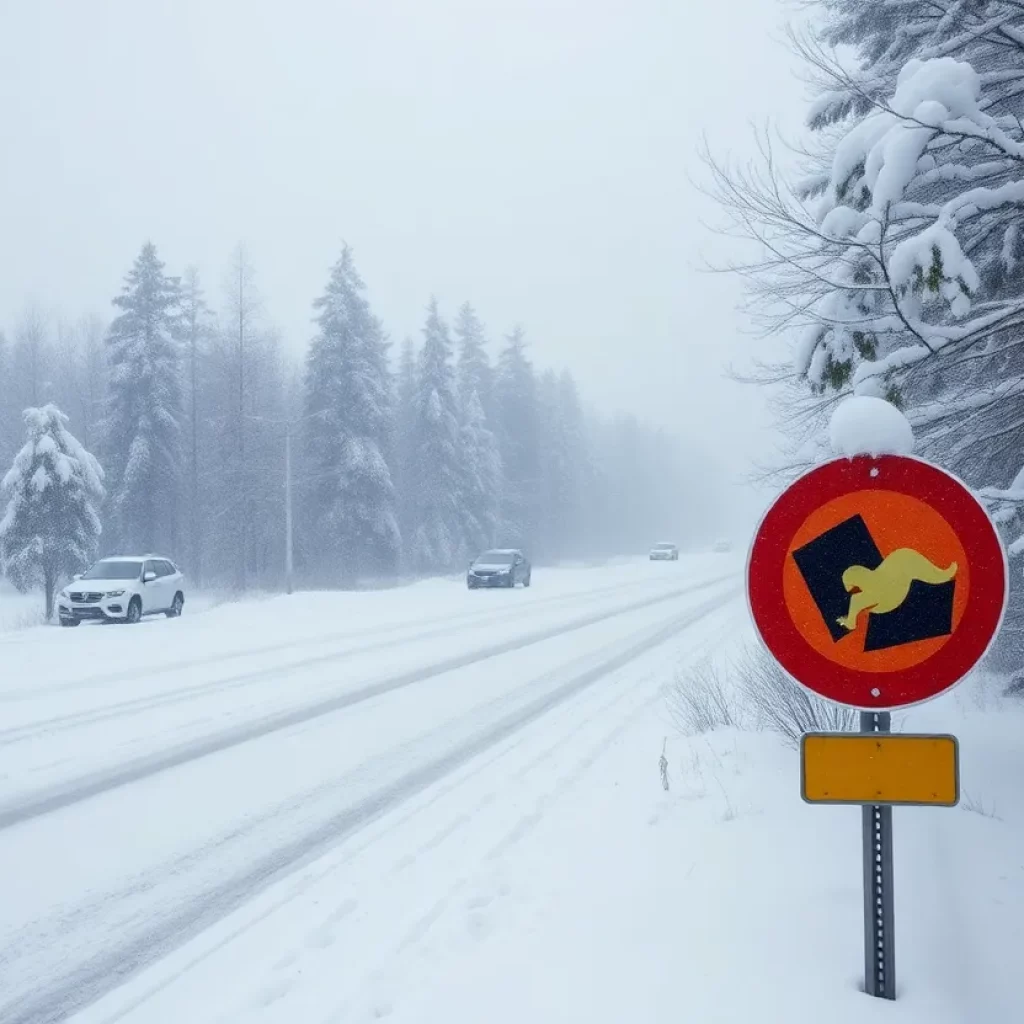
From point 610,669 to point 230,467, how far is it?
120 feet

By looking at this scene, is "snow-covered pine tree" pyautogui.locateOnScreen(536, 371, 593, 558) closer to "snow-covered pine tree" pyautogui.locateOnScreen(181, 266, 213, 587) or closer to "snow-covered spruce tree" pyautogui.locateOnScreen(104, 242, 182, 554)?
"snow-covered pine tree" pyautogui.locateOnScreen(181, 266, 213, 587)

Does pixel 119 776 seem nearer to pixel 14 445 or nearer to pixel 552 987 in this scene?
pixel 552 987

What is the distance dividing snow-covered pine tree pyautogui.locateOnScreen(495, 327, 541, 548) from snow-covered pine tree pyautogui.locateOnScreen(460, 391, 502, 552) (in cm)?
613

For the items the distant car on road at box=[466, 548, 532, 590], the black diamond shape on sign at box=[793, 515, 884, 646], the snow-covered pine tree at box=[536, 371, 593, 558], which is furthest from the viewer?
the snow-covered pine tree at box=[536, 371, 593, 558]

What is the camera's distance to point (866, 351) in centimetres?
587

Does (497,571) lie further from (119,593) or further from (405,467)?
(405,467)

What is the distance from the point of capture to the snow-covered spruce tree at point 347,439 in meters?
46.2

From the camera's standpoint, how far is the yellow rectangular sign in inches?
115

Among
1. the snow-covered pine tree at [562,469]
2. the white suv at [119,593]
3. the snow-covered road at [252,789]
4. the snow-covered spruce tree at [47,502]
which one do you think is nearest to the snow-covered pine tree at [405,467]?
the snow-covered pine tree at [562,469]

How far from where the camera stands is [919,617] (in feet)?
9.61

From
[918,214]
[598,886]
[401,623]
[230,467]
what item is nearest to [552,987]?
[598,886]

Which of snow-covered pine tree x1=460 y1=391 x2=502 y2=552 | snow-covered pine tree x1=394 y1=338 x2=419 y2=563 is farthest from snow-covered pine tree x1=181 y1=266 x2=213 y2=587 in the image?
snow-covered pine tree x1=460 y1=391 x2=502 y2=552

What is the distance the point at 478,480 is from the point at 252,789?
164 feet

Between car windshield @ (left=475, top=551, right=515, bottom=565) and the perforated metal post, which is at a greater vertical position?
car windshield @ (left=475, top=551, right=515, bottom=565)
